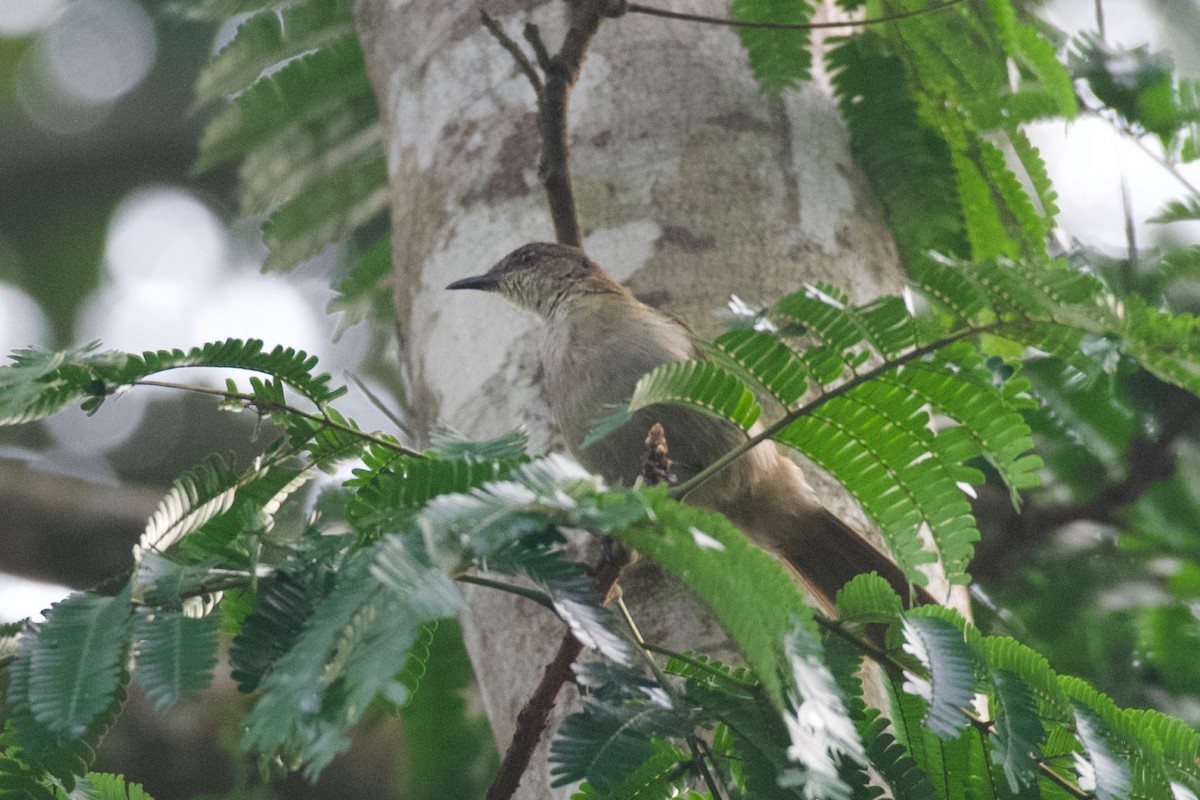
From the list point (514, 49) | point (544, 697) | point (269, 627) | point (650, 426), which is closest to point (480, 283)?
point (650, 426)

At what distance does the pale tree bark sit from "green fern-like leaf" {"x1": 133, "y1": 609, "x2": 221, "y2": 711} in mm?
1305

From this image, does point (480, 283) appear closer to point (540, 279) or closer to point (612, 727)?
point (540, 279)

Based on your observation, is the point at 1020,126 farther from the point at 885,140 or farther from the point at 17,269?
the point at 17,269

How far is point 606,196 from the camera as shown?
3.35m

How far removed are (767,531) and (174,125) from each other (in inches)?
254

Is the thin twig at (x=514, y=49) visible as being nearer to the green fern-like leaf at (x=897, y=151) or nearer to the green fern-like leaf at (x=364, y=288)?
the green fern-like leaf at (x=897, y=151)

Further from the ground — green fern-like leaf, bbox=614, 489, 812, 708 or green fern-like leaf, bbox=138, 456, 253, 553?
green fern-like leaf, bbox=138, 456, 253, 553

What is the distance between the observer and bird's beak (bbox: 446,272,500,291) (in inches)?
135

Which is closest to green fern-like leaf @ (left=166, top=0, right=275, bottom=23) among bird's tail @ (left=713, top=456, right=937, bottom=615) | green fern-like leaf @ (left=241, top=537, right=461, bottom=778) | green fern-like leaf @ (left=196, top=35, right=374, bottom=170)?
green fern-like leaf @ (left=196, top=35, right=374, bottom=170)

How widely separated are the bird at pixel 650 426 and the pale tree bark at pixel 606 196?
0.07 metres

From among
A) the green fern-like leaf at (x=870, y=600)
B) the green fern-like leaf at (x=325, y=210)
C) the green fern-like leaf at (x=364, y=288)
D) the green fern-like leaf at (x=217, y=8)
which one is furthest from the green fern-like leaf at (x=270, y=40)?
the green fern-like leaf at (x=870, y=600)

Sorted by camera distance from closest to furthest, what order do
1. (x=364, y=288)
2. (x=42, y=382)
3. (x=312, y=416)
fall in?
(x=42, y=382)
(x=312, y=416)
(x=364, y=288)

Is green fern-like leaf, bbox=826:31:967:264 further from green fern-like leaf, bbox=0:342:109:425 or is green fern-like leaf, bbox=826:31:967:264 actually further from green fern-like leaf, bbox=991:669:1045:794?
green fern-like leaf, bbox=0:342:109:425

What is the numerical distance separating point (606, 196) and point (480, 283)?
0.43 meters
